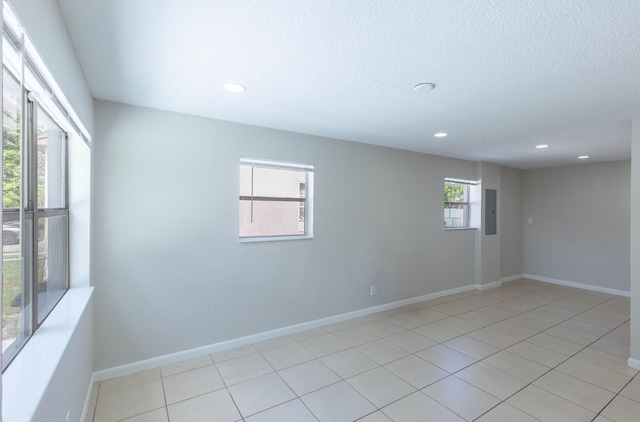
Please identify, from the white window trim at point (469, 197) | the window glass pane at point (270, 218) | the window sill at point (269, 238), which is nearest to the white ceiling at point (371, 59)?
the window glass pane at point (270, 218)

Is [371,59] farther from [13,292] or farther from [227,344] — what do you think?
[227,344]

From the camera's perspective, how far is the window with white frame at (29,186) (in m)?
1.15

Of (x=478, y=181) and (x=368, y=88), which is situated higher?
(x=368, y=88)

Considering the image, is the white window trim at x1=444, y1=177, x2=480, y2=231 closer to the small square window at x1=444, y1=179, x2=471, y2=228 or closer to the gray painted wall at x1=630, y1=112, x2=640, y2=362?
the small square window at x1=444, y1=179, x2=471, y2=228

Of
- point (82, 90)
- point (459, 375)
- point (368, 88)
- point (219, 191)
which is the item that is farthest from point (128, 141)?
point (459, 375)

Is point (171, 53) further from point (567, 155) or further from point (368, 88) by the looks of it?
point (567, 155)

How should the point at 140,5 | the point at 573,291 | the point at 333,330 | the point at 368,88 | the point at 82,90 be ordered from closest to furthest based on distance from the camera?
the point at 140,5, the point at 82,90, the point at 368,88, the point at 333,330, the point at 573,291

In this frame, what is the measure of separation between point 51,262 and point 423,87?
107 inches

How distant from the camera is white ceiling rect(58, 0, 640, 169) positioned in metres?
1.37

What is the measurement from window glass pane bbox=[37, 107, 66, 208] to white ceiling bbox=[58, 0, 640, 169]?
18.1 inches

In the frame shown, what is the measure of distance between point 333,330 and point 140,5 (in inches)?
133

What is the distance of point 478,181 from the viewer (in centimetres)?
543

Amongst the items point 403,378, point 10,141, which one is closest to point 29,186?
point 10,141

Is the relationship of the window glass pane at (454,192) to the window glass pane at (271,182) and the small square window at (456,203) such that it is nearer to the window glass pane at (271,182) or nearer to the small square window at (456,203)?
the small square window at (456,203)
